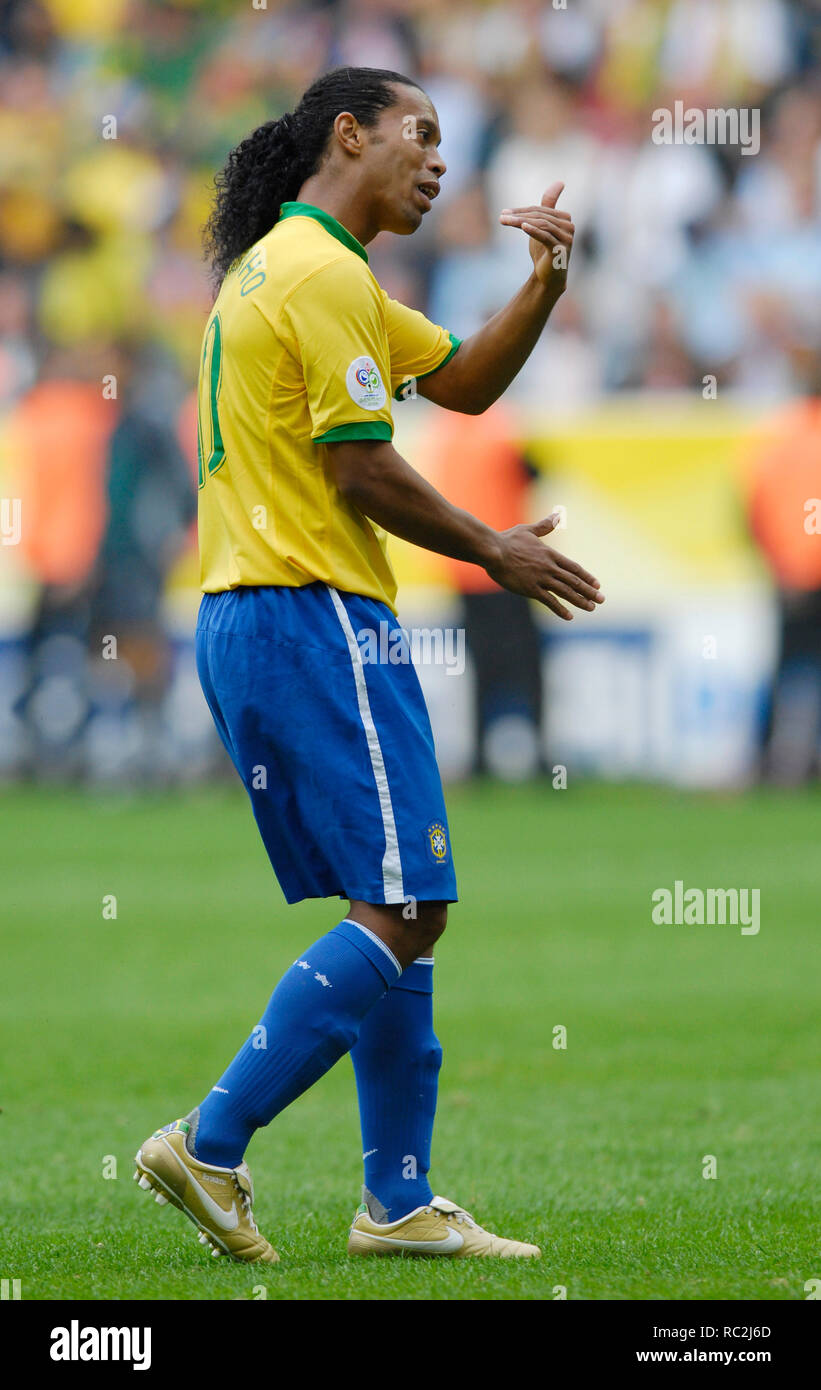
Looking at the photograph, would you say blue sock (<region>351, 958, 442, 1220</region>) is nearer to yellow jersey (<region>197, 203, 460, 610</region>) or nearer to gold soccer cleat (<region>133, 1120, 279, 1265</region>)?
gold soccer cleat (<region>133, 1120, 279, 1265</region>)

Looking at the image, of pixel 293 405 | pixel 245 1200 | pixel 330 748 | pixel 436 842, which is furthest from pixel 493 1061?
pixel 293 405

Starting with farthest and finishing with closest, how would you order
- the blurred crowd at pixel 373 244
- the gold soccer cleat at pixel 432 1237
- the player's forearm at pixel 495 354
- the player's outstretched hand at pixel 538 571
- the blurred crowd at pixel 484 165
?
1. the blurred crowd at pixel 484 165
2. the blurred crowd at pixel 373 244
3. the player's forearm at pixel 495 354
4. the gold soccer cleat at pixel 432 1237
5. the player's outstretched hand at pixel 538 571

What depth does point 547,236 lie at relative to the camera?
3541 millimetres

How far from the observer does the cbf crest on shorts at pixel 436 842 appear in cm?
331

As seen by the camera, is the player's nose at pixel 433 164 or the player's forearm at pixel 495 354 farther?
the player's forearm at pixel 495 354

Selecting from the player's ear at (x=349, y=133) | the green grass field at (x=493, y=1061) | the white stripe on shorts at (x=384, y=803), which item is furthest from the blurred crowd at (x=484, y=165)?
the white stripe on shorts at (x=384, y=803)

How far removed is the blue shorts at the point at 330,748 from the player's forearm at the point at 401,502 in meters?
0.19

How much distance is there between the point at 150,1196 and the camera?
426 centimetres

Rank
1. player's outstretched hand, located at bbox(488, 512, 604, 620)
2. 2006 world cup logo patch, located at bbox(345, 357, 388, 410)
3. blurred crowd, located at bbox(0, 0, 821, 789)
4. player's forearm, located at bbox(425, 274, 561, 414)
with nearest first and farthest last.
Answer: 2006 world cup logo patch, located at bbox(345, 357, 388, 410) < player's outstretched hand, located at bbox(488, 512, 604, 620) < player's forearm, located at bbox(425, 274, 561, 414) < blurred crowd, located at bbox(0, 0, 821, 789)

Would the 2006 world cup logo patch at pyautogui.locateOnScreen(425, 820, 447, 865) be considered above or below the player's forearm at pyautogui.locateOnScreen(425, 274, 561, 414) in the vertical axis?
below

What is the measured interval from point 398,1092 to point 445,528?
3.71 feet

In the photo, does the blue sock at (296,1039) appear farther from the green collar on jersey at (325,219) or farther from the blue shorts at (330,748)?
the green collar on jersey at (325,219)

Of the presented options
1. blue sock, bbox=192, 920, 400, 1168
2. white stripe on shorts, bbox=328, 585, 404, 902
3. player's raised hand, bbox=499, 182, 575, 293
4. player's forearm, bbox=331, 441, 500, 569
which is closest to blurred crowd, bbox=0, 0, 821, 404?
player's raised hand, bbox=499, 182, 575, 293

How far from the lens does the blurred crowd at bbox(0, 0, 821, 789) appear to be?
44.8ft
